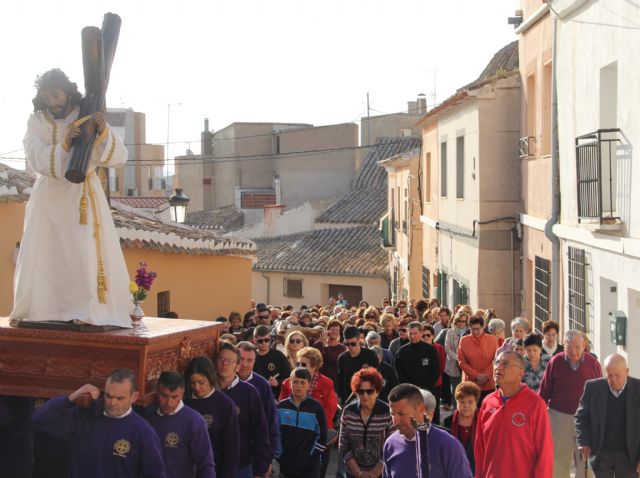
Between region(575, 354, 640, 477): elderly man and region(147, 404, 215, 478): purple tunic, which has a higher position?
region(147, 404, 215, 478): purple tunic

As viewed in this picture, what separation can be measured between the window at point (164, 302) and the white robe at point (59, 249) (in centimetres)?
794

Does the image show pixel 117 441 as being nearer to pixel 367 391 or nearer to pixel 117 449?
pixel 117 449

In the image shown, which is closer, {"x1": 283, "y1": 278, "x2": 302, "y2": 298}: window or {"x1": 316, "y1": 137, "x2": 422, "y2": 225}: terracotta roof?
{"x1": 283, "y1": 278, "x2": 302, "y2": 298}: window

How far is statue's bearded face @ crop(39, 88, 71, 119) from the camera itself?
22.3ft

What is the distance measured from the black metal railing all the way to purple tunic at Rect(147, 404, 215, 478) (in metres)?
6.70

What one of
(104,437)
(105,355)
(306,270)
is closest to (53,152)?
(105,355)

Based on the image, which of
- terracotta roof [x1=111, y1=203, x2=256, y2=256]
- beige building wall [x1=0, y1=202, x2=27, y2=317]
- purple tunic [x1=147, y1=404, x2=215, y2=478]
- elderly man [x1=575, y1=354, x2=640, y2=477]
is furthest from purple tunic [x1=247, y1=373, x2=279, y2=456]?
terracotta roof [x1=111, y1=203, x2=256, y2=256]

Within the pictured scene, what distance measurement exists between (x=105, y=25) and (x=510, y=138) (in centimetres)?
1215

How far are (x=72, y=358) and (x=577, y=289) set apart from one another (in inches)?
335

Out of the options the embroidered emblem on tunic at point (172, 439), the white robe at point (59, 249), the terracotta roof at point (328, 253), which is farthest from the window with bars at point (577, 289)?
the terracotta roof at point (328, 253)

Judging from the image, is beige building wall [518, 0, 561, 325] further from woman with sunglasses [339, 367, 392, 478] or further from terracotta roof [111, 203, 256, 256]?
woman with sunglasses [339, 367, 392, 478]

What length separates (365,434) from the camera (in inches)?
288

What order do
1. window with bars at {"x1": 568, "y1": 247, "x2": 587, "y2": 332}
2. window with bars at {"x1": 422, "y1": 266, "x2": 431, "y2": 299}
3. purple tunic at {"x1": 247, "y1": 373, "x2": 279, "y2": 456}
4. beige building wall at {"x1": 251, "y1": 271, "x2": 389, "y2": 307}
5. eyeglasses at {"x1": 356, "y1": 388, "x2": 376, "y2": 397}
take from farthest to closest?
beige building wall at {"x1": 251, "y1": 271, "x2": 389, "y2": 307} < window with bars at {"x1": 422, "y1": 266, "x2": 431, "y2": 299} < window with bars at {"x1": 568, "y1": 247, "x2": 587, "y2": 332} < purple tunic at {"x1": 247, "y1": 373, "x2": 279, "y2": 456} < eyeglasses at {"x1": 356, "y1": 388, "x2": 376, "y2": 397}

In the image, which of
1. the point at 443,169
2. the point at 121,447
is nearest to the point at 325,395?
the point at 121,447
